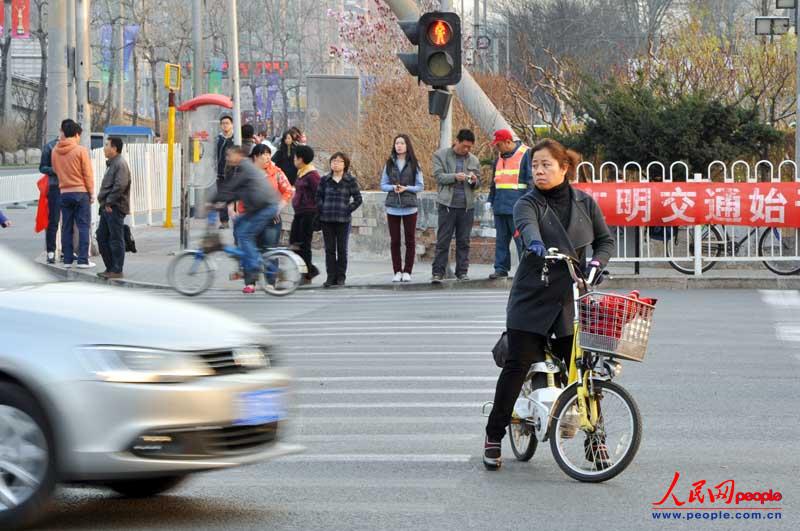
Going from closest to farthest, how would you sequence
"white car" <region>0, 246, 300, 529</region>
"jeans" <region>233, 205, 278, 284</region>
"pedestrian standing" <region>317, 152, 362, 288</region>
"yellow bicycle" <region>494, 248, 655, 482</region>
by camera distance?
"white car" <region>0, 246, 300, 529</region> < "yellow bicycle" <region>494, 248, 655, 482</region> < "jeans" <region>233, 205, 278, 284</region> < "pedestrian standing" <region>317, 152, 362, 288</region>

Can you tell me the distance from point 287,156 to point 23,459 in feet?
56.2

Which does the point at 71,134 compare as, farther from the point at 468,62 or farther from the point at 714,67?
the point at 468,62

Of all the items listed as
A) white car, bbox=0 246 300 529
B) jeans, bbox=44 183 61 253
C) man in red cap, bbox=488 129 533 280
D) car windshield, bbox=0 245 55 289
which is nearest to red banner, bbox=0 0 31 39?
jeans, bbox=44 183 61 253

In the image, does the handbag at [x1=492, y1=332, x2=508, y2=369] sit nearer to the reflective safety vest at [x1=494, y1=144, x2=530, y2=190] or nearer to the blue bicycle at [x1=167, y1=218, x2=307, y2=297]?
the blue bicycle at [x1=167, y1=218, x2=307, y2=297]

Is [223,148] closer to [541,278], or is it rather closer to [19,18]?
[541,278]

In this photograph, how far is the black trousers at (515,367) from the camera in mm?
7547

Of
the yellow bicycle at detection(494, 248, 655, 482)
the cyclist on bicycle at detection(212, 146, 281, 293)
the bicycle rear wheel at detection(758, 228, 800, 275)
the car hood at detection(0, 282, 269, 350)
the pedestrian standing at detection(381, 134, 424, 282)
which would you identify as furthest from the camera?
the bicycle rear wheel at detection(758, 228, 800, 275)

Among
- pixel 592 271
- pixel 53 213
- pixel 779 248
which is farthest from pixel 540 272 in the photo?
pixel 53 213

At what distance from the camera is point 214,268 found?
1777 cm

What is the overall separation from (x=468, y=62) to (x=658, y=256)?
1163 inches

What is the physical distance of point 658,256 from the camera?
19.6 meters

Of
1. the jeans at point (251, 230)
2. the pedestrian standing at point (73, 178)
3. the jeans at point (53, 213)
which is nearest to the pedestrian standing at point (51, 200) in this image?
the jeans at point (53, 213)

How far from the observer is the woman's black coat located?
296 inches

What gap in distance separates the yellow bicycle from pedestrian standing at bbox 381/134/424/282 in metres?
11.3
